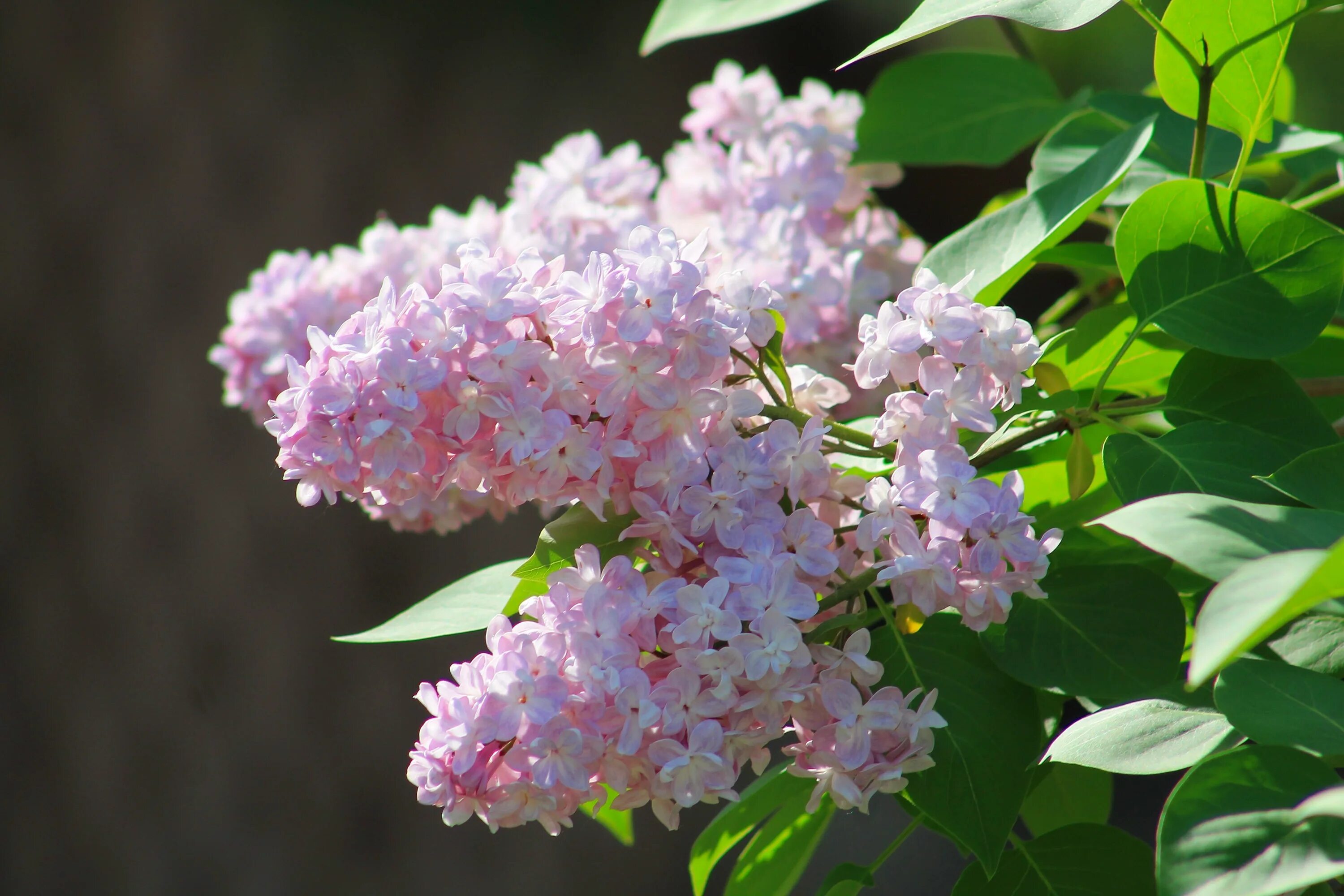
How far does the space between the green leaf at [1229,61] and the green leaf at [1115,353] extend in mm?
63

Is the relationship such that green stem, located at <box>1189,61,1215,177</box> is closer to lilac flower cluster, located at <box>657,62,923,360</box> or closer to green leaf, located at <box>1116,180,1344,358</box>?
green leaf, located at <box>1116,180,1344,358</box>

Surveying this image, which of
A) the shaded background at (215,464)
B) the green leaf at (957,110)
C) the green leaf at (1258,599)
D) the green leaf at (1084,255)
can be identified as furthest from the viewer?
the shaded background at (215,464)

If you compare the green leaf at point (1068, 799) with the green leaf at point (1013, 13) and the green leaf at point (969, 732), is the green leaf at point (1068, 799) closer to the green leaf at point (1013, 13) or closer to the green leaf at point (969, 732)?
the green leaf at point (969, 732)

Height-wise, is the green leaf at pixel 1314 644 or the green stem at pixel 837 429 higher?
the green stem at pixel 837 429

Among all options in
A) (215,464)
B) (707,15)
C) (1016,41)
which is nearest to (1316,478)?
(707,15)

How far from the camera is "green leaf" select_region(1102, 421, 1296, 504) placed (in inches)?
10.9

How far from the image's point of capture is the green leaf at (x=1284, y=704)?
0.23 m

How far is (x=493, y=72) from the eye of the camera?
155 cm

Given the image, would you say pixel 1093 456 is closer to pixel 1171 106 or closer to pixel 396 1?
pixel 1171 106

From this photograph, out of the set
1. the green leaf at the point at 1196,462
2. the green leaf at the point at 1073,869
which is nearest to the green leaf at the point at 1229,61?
the green leaf at the point at 1196,462

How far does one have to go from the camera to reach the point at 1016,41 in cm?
59

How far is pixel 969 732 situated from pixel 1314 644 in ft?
0.32

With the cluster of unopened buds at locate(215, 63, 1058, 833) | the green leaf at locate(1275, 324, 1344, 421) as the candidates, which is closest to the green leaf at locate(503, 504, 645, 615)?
the cluster of unopened buds at locate(215, 63, 1058, 833)

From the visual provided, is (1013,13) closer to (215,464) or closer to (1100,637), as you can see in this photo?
(1100,637)
